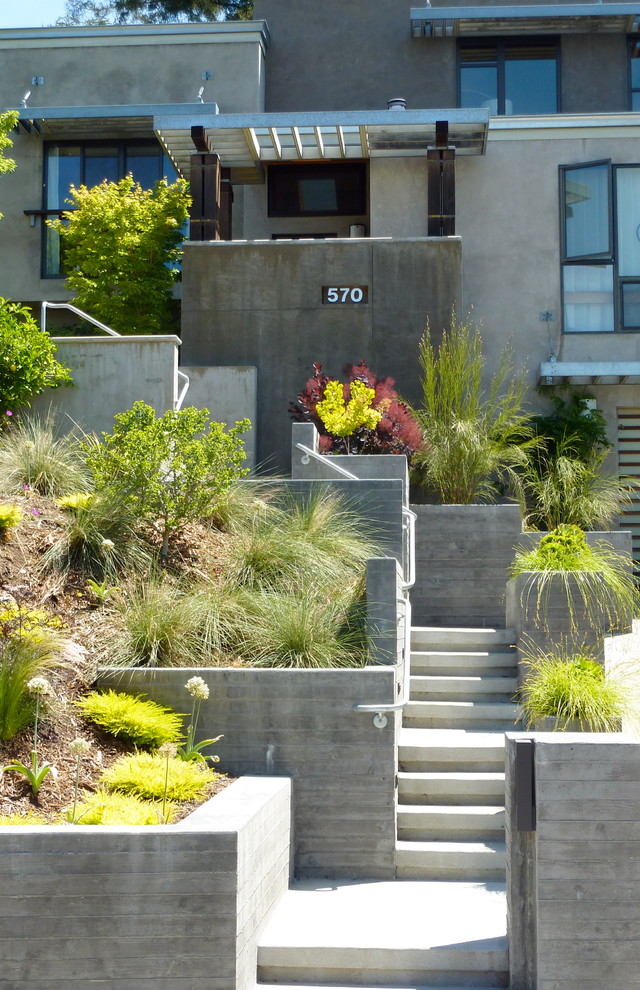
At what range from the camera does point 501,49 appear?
1733 cm

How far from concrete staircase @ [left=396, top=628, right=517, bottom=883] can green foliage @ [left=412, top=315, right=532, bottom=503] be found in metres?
2.13

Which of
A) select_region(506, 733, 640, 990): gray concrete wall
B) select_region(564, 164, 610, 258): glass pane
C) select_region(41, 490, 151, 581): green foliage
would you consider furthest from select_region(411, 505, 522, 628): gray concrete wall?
select_region(564, 164, 610, 258): glass pane

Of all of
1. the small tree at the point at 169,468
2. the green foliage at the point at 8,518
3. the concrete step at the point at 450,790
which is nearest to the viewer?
the concrete step at the point at 450,790

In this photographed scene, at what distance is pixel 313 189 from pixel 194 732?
447 inches

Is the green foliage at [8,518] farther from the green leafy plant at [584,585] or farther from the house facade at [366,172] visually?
the house facade at [366,172]

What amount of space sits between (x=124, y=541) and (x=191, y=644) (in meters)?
1.28

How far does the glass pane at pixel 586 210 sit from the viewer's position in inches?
541

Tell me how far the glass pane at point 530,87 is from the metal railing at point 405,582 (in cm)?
984

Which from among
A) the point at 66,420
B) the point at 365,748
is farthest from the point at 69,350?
the point at 365,748

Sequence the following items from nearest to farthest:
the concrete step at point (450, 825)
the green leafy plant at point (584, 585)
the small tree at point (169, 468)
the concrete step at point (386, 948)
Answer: the concrete step at point (386, 948) → the concrete step at point (450, 825) → the small tree at point (169, 468) → the green leafy plant at point (584, 585)

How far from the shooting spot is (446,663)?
27.6ft

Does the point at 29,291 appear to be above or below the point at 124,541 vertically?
above

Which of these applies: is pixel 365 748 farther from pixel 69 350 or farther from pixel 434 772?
pixel 69 350

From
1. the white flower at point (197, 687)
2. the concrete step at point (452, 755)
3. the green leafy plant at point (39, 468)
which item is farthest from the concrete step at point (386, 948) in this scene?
the green leafy plant at point (39, 468)
